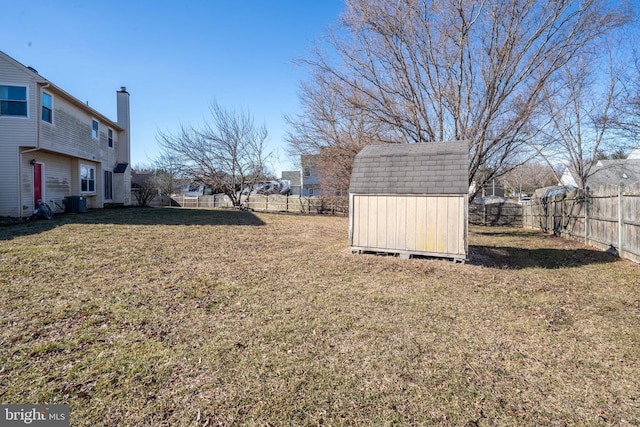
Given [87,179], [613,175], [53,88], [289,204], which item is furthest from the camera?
[613,175]

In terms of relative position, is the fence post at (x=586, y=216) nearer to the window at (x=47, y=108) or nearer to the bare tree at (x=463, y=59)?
the bare tree at (x=463, y=59)

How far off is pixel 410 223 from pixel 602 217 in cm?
592

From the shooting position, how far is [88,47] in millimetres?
10492

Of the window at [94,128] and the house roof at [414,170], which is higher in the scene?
the window at [94,128]

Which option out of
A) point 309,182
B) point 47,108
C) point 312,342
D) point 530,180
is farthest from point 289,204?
point 530,180

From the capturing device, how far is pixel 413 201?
733 cm

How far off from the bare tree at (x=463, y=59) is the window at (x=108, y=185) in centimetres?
1397

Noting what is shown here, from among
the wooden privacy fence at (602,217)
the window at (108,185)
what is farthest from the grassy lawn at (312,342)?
the window at (108,185)

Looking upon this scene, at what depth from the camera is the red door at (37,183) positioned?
1215cm

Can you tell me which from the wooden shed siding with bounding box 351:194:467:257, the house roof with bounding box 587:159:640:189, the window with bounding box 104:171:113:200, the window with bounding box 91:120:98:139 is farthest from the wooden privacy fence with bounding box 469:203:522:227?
the window with bounding box 104:171:113:200

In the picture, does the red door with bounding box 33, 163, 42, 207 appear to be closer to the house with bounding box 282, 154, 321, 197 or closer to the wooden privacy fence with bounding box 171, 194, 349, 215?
the house with bounding box 282, 154, 321, 197

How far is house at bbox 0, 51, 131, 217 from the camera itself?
11.2 metres

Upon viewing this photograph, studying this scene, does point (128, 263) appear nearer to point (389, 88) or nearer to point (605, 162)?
point (389, 88)

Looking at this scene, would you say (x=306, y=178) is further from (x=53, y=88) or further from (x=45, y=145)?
(x=45, y=145)
